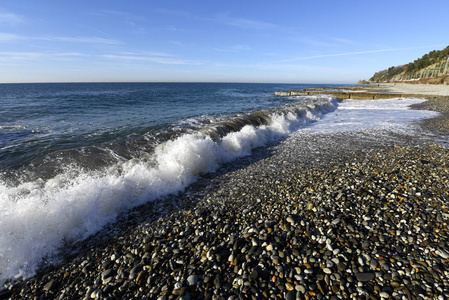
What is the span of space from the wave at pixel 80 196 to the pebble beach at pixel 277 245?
0.50m

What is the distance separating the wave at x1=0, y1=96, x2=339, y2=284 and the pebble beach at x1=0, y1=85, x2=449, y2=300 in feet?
1.63

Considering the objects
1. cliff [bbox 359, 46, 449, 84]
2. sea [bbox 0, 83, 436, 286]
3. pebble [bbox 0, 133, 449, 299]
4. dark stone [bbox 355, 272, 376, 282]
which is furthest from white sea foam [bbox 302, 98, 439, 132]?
cliff [bbox 359, 46, 449, 84]

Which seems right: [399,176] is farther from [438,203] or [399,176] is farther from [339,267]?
[339,267]

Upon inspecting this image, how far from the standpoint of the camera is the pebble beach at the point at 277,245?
3525 mm

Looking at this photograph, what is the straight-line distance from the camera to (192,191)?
7477 millimetres

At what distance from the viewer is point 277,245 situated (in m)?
4.36

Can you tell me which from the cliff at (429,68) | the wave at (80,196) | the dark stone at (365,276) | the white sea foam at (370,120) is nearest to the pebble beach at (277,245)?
the dark stone at (365,276)

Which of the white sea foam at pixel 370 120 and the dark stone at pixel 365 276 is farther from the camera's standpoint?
the white sea foam at pixel 370 120

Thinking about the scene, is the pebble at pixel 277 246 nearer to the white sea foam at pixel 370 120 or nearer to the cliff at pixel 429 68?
the white sea foam at pixel 370 120

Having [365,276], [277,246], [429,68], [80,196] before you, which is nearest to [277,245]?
[277,246]

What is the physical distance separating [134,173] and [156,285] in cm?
491

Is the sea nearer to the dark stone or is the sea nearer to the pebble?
the pebble

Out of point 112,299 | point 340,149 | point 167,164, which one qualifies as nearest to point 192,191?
point 167,164

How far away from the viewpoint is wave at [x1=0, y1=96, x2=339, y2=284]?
475 centimetres
